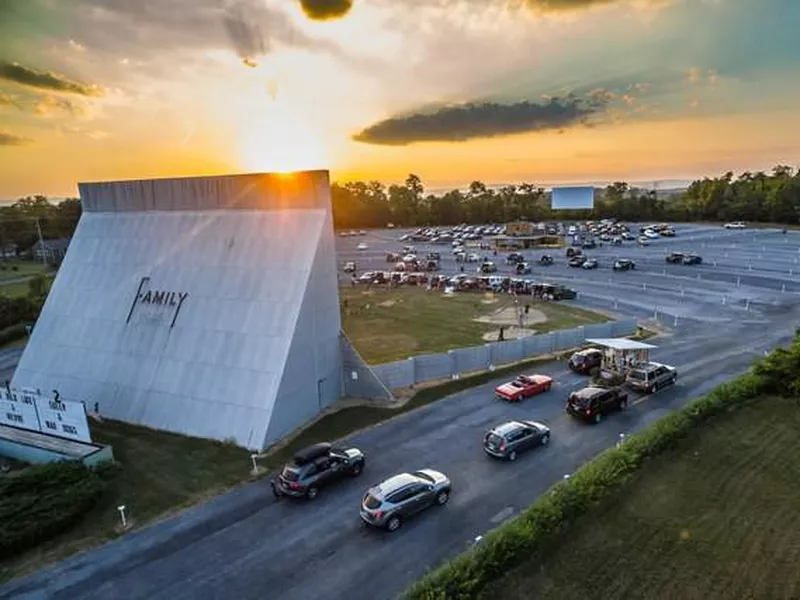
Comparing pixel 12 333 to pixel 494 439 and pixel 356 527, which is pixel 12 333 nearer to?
pixel 356 527

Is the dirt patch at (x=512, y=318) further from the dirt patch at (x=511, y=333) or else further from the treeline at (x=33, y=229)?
the treeline at (x=33, y=229)

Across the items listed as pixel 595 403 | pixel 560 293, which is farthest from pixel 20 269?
pixel 595 403

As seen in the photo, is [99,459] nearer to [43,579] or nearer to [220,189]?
[43,579]

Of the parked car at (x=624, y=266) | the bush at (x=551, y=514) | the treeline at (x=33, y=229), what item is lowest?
the bush at (x=551, y=514)

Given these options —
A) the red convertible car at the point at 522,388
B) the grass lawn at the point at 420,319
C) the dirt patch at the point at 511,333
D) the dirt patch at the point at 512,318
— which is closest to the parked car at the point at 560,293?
the grass lawn at the point at 420,319

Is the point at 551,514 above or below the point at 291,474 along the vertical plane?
above

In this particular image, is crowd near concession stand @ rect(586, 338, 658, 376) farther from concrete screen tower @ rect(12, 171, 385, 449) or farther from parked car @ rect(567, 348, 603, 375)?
concrete screen tower @ rect(12, 171, 385, 449)

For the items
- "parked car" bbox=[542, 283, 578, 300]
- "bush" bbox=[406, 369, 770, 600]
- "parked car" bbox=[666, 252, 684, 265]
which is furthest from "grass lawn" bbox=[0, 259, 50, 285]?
"parked car" bbox=[666, 252, 684, 265]
